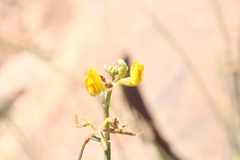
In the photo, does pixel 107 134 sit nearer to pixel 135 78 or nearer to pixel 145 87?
pixel 135 78

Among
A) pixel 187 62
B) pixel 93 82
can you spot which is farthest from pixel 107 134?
pixel 187 62

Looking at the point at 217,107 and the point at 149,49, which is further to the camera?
the point at 149,49

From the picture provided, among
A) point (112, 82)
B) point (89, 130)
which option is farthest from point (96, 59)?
point (112, 82)

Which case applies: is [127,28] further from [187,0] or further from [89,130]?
[89,130]

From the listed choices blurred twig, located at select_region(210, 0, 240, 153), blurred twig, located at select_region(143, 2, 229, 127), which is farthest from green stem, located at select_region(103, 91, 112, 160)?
blurred twig, located at select_region(143, 2, 229, 127)

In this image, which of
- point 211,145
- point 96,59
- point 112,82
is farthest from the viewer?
point 96,59

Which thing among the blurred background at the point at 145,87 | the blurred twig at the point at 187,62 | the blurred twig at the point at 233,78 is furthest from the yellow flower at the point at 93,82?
the blurred twig at the point at 187,62
